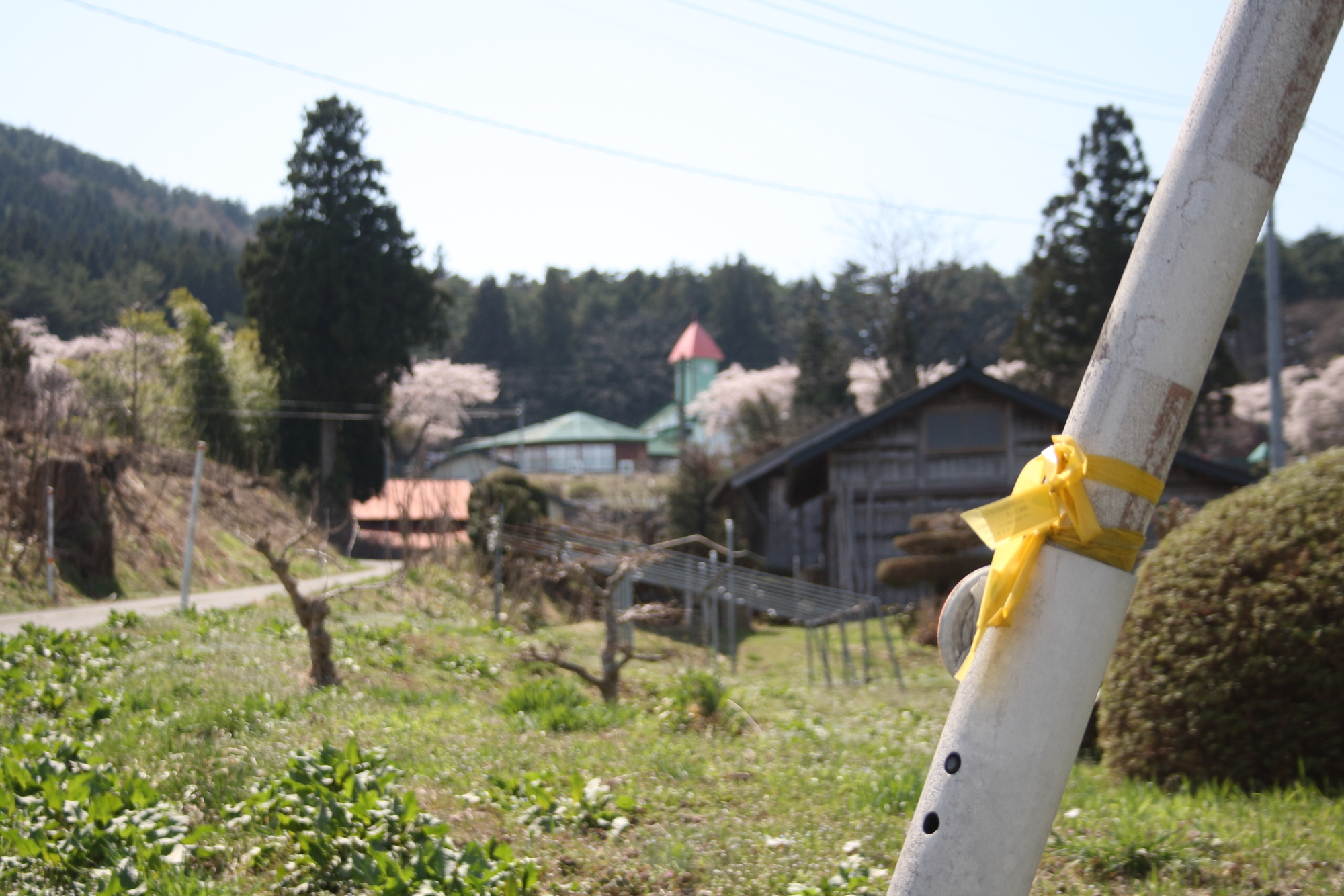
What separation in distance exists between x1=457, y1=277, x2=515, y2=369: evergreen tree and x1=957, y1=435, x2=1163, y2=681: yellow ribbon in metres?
71.1

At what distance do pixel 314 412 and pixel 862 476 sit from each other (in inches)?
811

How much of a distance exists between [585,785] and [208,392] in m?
30.1

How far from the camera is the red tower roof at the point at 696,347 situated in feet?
231

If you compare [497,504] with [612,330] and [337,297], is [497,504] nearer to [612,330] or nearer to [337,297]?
[337,297]

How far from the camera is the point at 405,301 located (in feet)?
116

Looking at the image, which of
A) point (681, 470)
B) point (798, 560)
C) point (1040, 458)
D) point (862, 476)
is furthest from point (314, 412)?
point (1040, 458)

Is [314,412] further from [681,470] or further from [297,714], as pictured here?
[297,714]

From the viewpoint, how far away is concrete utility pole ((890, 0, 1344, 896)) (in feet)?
6.97

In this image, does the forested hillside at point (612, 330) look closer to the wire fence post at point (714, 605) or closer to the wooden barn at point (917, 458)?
the wooden barn at point (917, 458)

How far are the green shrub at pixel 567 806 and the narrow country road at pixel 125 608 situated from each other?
4498 millimetres

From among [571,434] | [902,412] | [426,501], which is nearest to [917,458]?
[902,412]

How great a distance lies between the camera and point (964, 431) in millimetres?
20703

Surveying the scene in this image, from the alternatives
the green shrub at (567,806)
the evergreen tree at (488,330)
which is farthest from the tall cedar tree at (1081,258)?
the evergreen tree at (488,330)

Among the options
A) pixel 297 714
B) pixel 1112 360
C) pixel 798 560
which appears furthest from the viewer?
pixel 798 560
